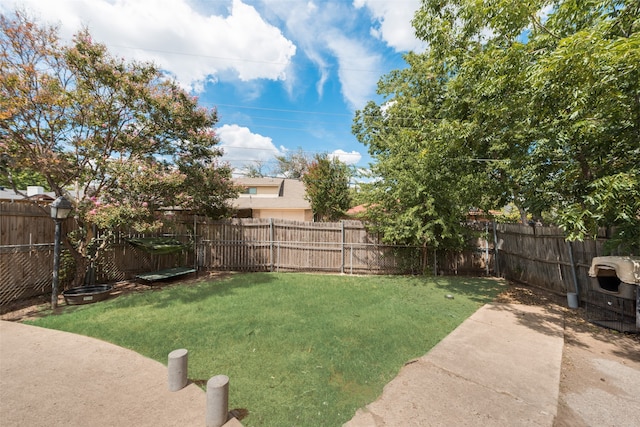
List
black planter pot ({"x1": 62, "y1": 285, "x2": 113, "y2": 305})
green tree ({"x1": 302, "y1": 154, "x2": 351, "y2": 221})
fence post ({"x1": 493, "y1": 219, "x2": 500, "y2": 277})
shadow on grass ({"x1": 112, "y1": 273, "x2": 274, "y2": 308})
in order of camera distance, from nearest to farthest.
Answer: black planter pot ({"x1": 62, "y1": 285, "x2": 113, "y2": 305}) → shadow on grass ({"x1": 112, "y1": 273, "x2": 274, "y2": 308}) → fence post ({"x1": 493, "y1": 219, "x2": 500, "y2": 277}) → green tree ({"x1": 302, "y1": 154, "x2": 351, "y2": 221})

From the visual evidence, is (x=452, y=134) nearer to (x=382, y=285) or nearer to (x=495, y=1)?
(x=495, y=1)

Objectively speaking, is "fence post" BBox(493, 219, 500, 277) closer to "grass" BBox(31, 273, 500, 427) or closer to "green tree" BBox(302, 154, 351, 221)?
"grass" BBox(31, 273, 500, 427)

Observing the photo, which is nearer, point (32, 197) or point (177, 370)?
point (177, 370)

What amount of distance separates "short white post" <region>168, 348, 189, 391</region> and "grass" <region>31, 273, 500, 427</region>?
0.90ft

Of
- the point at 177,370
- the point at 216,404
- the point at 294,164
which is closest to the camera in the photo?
the point at 216,404

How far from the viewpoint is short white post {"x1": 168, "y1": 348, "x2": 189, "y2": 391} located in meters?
2.77

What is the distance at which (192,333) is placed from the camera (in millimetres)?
4230

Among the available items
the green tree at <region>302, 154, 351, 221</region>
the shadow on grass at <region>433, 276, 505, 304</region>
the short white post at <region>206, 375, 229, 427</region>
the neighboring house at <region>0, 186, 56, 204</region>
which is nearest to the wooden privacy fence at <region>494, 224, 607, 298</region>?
the shadow on grass at <region>433, 276, 505, 304</region>

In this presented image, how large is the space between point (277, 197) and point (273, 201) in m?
1.00

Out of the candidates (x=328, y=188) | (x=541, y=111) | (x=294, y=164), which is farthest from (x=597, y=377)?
(x=294, y=164)

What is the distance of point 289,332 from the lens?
4285 millimetres

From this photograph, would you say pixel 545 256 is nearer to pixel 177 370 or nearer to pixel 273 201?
pixel 177 370

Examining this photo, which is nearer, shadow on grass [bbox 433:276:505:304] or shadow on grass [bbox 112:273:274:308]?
shadow on grass [bbox 112:273:274:308]

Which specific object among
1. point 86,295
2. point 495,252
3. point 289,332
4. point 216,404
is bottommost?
point 289,332
